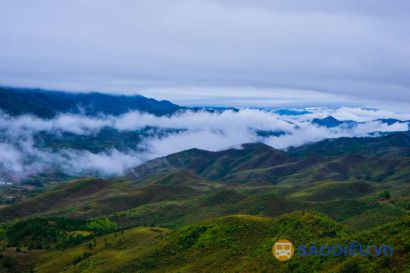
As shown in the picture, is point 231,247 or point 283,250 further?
point 231,247

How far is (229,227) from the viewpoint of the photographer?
95.8 meters

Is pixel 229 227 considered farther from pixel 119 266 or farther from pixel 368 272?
pixel 368 272

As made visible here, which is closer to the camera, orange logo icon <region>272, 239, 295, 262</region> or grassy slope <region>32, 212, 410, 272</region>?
grassy slope <region>32, 212, 410, 272</region>

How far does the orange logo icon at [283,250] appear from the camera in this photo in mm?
70062

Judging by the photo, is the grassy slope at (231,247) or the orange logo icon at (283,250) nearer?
the grassy slope at (231,247)

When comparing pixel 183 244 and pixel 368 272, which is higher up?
pixel 368 272

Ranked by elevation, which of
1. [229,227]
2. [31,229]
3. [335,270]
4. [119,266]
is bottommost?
[31,229]

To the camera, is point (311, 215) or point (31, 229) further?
point (31, 229)

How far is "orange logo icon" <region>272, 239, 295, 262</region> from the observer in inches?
2758

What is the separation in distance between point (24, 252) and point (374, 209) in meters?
126

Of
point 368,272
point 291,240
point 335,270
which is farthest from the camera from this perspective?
point 291,240

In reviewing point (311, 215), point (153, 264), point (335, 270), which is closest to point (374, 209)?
point (311, 215)

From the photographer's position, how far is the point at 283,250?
74.5 metres

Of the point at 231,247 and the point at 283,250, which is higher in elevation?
the point at 283,250
